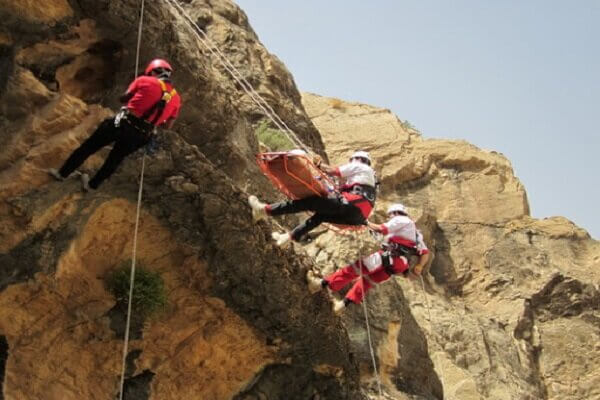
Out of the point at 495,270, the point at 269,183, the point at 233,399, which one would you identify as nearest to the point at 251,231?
the point at 233,399

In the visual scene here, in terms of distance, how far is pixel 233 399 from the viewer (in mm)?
10523

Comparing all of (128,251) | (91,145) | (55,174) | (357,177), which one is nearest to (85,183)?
(55,174)

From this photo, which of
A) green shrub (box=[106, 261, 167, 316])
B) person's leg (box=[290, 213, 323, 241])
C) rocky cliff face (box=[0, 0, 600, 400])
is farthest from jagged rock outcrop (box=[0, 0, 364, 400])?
person's leg (box=[290, 213, 323, 241])

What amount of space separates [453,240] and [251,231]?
1434 cm

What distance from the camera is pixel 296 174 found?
9.96 meters

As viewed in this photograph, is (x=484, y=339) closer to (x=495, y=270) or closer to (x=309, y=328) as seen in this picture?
(x=495, y=270)

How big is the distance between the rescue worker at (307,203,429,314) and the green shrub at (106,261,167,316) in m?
2.58

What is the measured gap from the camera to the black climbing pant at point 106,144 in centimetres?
855

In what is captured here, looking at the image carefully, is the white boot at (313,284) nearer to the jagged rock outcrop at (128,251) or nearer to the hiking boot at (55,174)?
the jagged rock outcrop at (128,251)

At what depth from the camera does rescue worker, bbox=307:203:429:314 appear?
11305mm

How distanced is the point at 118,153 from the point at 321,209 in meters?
3.10

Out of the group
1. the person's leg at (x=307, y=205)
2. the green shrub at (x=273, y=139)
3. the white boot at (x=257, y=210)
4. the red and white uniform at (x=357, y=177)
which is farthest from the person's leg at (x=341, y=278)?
the green shrub at (x=273, y=139)

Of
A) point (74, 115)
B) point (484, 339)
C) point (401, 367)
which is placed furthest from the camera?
point (484, 339)

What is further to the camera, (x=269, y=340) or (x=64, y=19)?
(x=269, y=340)
